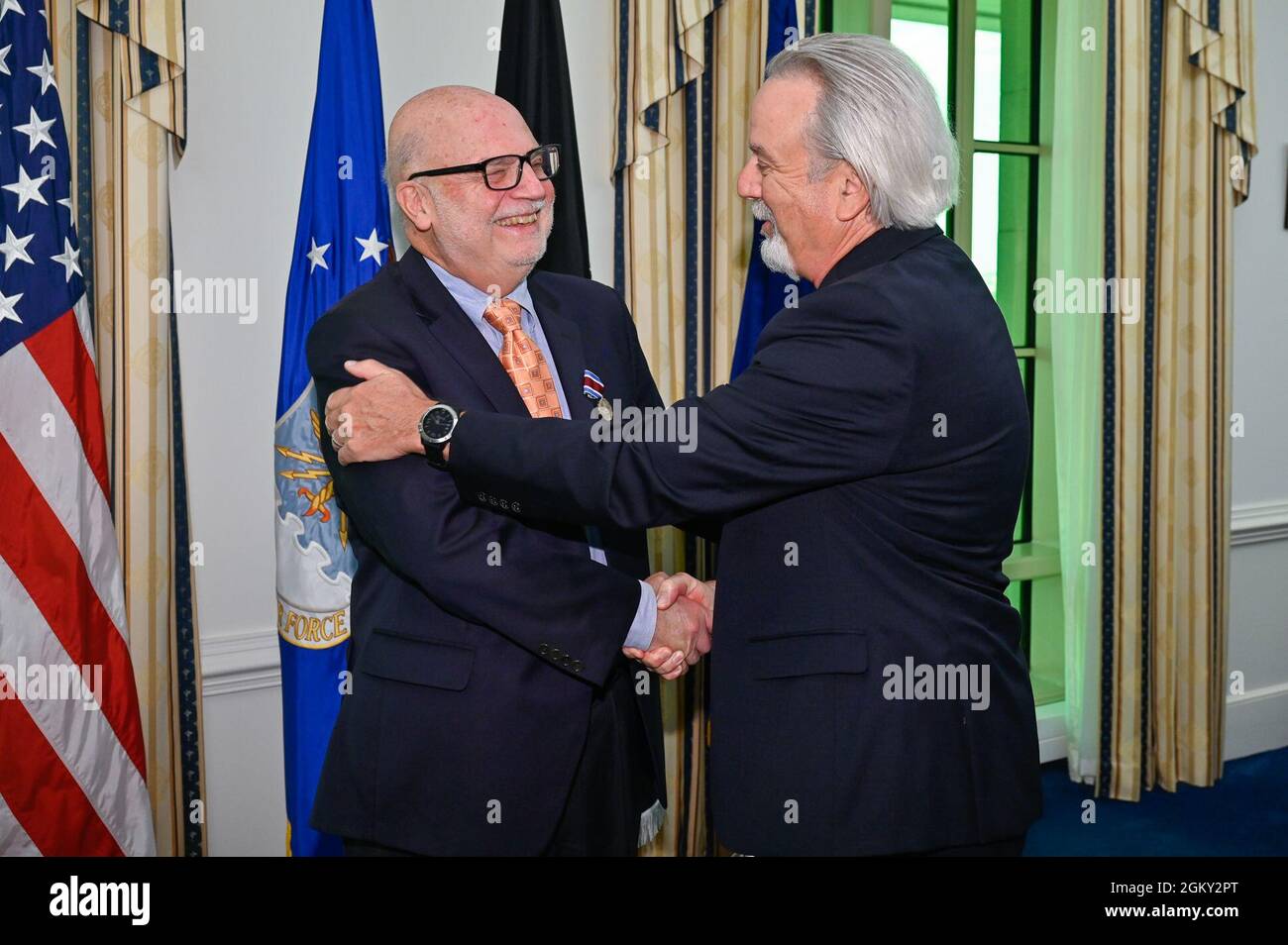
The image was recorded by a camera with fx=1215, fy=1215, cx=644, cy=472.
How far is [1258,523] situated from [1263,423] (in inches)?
16.5

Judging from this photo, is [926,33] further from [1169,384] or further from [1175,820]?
[1175,820]

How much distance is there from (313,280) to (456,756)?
4.66 feet

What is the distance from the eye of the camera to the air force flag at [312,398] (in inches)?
116

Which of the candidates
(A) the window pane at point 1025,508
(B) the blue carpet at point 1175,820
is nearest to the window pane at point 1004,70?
(A) the window pane at point 1025,508

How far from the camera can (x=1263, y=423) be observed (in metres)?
5.07

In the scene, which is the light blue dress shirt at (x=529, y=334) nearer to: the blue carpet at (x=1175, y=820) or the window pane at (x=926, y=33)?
the blue carpet at (x=1175, y=820)

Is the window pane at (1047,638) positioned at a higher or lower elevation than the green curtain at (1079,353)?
lower

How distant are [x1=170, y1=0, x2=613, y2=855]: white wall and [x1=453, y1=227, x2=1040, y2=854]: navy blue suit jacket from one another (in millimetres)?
1471

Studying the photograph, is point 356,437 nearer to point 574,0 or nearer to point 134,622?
point 134,622

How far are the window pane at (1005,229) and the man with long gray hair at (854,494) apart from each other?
2.87m

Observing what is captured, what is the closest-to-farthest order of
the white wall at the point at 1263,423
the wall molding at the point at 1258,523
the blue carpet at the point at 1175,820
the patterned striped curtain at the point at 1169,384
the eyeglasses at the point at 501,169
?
1. the eyeglasses at the point at 501,169
2. the blue carpet at the point at 1175,820
3. the patterned striped curtain at the point at 1169,384
4. the white wall at the point at 1263,423
5. the wall molding at the point at 1258,523

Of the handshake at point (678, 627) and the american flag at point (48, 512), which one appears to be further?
the american flag at point (48, 512)

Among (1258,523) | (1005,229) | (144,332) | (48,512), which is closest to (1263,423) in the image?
(1258,523)
